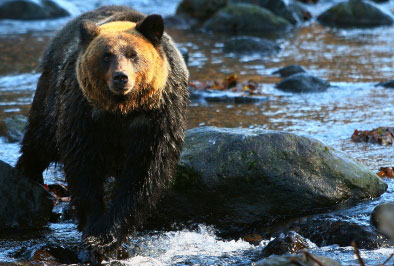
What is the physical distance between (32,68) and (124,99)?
8.44m

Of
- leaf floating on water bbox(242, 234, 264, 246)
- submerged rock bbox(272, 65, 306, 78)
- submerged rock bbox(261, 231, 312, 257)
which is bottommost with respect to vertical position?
leaf floating on water bbox(242, 234, 264, 246)

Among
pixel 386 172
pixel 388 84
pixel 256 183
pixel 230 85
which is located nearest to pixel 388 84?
pixel 388 84

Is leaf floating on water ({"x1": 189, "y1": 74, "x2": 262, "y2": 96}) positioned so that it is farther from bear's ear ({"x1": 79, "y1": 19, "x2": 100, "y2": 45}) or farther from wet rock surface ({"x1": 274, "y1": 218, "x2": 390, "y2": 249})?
bear's ear ({"x1": 79, "y1": 19, "x2": 100, "y2": 45})

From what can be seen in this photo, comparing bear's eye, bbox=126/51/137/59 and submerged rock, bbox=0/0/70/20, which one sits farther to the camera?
submerged rock, bbox=0/0/70/20

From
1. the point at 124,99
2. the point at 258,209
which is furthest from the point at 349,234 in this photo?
the point at 124,99

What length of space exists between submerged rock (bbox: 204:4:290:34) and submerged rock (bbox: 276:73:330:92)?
670 cm

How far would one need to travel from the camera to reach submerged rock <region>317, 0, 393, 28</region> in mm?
19156

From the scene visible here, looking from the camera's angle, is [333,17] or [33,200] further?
[333,17]

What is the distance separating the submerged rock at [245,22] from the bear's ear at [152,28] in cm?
1304

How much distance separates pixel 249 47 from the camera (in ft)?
50.3

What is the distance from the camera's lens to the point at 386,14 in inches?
762

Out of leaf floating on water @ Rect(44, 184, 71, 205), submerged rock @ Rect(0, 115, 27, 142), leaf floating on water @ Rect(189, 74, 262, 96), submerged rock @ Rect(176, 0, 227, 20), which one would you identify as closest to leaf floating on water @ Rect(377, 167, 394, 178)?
leaf floating on water @ Rect(44, 184, 71, 205)

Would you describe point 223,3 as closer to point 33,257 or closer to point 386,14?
point 386,14

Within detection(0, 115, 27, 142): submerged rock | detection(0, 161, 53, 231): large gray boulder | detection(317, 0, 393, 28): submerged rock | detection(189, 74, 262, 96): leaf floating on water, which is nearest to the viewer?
detection(0, 161, 53, 231): large gray boulder
